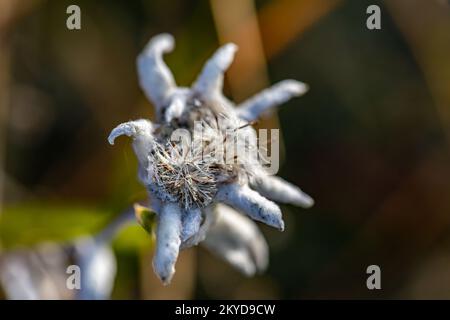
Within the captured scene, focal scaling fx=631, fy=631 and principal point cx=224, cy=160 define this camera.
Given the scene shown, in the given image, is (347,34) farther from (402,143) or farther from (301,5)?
(402,143)

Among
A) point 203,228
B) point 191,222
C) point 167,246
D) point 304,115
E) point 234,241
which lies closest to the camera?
point 167,246

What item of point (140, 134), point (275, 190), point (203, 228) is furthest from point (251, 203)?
point (140, 134)

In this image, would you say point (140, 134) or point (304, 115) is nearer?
point (140, 134)

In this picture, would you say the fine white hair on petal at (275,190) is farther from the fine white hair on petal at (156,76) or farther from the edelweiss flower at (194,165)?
the fine white hair on petal at (156,76)

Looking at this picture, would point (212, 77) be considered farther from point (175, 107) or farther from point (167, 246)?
point (167, 246)

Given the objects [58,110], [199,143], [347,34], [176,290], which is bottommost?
[176,290]

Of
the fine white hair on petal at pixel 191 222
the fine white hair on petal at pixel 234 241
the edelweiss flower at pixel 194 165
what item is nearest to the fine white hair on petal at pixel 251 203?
the edelweiss flower at pixel 194 165

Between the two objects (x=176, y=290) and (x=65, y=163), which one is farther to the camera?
(x=65, y=163)
